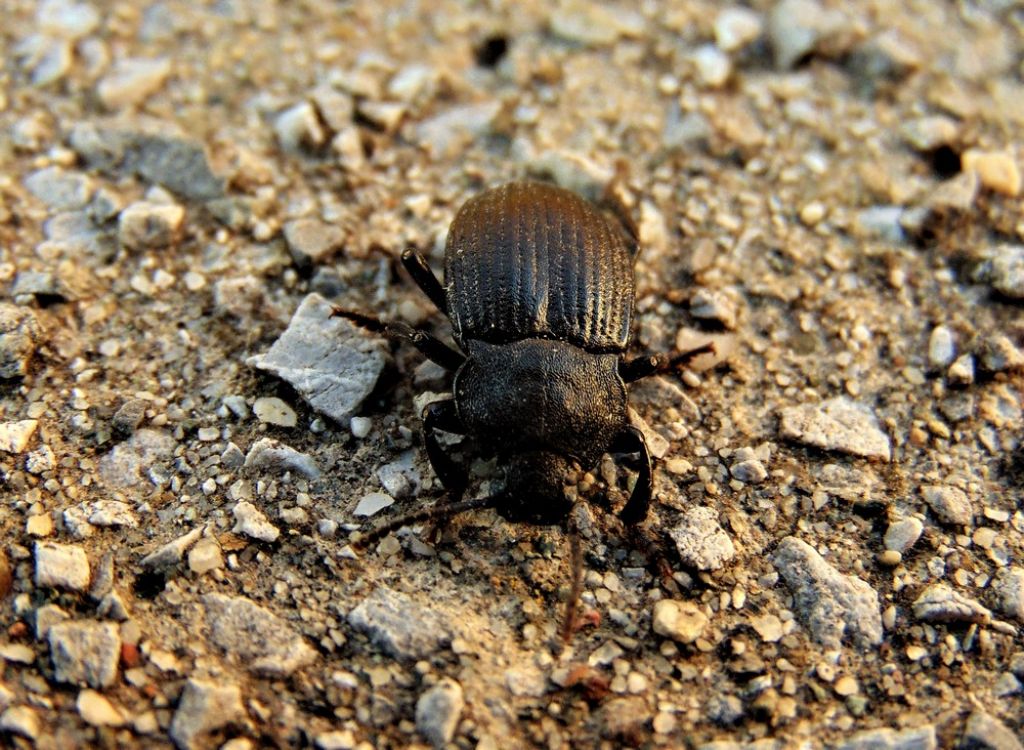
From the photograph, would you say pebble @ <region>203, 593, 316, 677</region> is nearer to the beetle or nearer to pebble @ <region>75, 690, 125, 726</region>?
pebble @ <region>75, 690, 125, 726</region>

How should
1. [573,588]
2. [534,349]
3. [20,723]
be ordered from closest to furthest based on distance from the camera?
[20,723], [573,588], [534,349]

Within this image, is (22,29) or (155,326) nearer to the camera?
(155,326)

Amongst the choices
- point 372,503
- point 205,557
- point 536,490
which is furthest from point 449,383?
point 205,557

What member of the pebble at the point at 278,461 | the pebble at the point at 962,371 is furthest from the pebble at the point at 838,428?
the pebble at the point at 278,461

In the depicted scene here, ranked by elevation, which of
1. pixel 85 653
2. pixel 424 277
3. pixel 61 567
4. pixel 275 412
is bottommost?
pixel 85 653

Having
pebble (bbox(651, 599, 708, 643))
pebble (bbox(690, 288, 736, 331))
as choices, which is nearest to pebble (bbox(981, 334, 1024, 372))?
pebble (bbox(690, 288, 736, 331))

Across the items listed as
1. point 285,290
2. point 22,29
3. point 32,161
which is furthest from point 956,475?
point 22,29

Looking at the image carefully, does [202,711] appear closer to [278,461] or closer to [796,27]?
[278,461]

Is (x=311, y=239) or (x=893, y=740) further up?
(x=311, y=239)

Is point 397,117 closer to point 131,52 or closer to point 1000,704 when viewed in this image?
point 131,52
